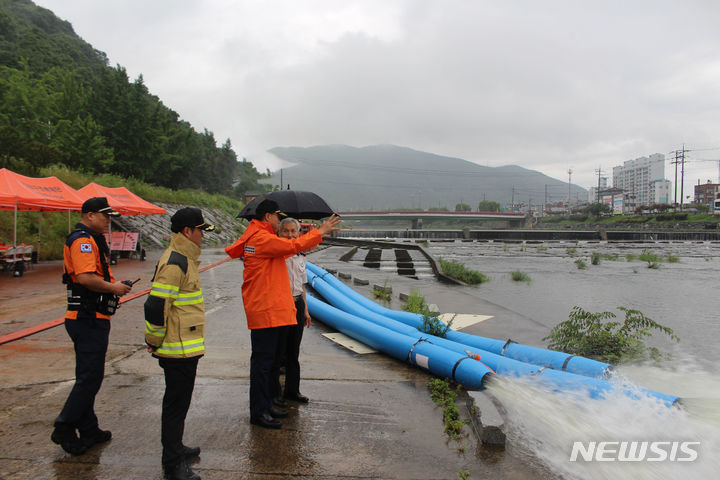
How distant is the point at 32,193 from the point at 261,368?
11517mm

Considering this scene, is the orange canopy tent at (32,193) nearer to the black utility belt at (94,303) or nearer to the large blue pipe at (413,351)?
the large blue pipe at (413,351)

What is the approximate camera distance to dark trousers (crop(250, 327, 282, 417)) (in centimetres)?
376

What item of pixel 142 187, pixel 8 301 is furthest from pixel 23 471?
pixel 142 187

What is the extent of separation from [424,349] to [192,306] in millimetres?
3079

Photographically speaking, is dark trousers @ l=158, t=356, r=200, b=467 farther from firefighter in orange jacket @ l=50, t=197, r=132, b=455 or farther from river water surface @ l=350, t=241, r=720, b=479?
river water surface @ l=350, t=241, r=720, b=479

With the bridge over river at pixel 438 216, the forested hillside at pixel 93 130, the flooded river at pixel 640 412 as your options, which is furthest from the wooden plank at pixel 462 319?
the bridge over river at pixel 438 216

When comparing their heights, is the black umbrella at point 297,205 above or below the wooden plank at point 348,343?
above

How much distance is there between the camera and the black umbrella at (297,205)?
5188mm

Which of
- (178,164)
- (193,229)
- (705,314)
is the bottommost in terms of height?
(705,314)

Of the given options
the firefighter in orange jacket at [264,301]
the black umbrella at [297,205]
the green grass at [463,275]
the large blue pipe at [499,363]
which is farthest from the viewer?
the green grass at [463,275]

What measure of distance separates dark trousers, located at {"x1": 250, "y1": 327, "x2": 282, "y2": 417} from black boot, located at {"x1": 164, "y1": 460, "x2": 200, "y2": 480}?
86 cm

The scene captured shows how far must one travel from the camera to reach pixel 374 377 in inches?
201

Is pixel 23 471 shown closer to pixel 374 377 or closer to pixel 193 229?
pixel 193 229

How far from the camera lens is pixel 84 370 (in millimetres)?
3189
